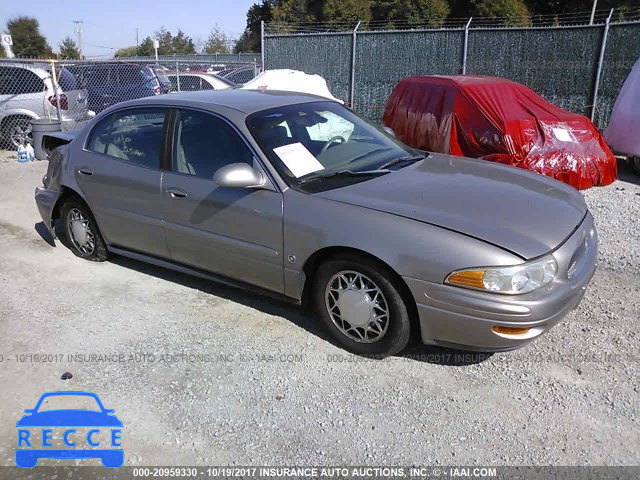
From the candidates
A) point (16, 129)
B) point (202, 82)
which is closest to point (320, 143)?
point (16, 129)

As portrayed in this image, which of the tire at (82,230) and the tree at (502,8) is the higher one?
the tree at (502,8)

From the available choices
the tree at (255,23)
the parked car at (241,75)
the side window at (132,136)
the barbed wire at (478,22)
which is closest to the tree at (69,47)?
the tree at (255,23)

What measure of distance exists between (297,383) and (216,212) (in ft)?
4.30

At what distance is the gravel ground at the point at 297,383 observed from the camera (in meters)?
2.70

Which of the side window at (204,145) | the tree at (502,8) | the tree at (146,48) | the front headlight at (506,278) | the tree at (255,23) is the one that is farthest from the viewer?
the tree at (146,48)

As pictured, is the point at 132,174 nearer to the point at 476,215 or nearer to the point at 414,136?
the point at 476,215

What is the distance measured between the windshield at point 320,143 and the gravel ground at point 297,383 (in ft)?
3.57

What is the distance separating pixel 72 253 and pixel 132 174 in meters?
1.60

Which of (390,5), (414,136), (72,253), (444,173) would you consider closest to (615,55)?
(414,136)

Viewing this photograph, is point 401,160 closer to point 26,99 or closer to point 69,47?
point 26,99

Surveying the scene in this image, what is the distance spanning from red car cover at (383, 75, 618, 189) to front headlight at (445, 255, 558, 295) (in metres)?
4.56

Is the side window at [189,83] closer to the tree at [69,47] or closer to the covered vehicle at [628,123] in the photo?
the covered vehicle at [628,123]

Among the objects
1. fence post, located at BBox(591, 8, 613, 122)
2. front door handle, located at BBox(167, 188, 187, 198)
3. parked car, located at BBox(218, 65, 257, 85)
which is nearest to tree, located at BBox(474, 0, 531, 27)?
parked car, located at BBox(218, 65, 257, 85)

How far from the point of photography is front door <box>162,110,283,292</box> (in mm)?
3576
